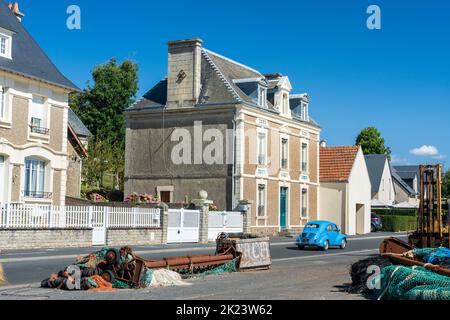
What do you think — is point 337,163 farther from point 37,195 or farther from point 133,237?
point 37,195

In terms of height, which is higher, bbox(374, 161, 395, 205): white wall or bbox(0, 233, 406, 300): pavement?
bbox(374, 161, 395, 205): white wall

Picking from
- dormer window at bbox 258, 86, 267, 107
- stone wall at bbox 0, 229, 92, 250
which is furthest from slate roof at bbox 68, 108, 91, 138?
stone wall at bbox 0, 229, 92, 250

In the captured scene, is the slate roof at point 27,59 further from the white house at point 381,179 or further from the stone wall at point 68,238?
the white house at point 381,179

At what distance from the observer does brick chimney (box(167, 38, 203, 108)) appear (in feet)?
134

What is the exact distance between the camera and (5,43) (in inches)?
1196

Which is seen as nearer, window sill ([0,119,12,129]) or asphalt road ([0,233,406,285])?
asphalt road ([0,233,406,285])

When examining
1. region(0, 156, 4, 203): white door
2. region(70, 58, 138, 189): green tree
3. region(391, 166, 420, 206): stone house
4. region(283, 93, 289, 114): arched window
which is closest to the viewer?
region(0, 156, 4, 203): white door

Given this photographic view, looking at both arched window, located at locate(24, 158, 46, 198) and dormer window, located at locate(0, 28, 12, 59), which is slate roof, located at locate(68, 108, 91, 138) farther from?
dormer window, located at locate(0, 28, 12, 59)

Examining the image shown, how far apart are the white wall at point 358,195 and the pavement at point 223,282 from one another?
25294mm

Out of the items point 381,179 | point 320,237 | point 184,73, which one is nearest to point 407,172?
point 381,179

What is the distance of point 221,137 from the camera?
3978 centimetres

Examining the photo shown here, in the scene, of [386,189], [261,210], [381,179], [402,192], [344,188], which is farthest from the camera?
[402,192]

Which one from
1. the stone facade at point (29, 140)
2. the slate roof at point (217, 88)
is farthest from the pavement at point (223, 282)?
the slate roof at point (217, 88)

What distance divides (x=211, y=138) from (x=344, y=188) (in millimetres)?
13839
